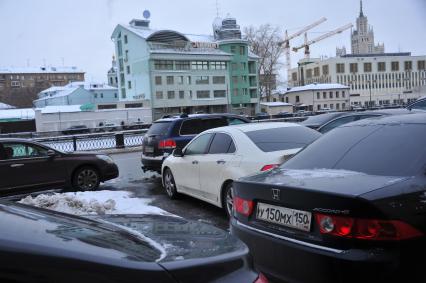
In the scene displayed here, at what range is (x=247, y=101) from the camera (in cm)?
8512

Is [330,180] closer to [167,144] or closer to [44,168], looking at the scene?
[44,168]

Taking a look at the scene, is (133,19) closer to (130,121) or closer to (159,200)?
(130,121)

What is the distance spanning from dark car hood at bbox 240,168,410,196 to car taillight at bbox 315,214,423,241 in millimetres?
193

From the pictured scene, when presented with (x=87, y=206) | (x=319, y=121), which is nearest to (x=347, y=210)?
(x=87, y=206)

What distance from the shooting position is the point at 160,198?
955 cm

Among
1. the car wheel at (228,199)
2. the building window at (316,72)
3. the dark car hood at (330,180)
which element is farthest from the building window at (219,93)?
the dark car hood at (330,180)

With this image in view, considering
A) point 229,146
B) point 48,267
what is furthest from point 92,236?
point 229,146

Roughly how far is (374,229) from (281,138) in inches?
158

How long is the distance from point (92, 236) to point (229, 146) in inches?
200

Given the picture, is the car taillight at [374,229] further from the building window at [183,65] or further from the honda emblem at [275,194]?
the building window at [183,65]

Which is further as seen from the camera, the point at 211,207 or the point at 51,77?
the point at 51,77

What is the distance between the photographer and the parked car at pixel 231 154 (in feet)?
21.3

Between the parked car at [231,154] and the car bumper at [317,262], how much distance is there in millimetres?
2597

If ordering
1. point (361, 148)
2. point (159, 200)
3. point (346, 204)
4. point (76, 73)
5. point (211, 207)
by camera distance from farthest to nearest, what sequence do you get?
point (76, 73), point (159, 200), point (211, 207), point (361, 148), point (346, 204)
